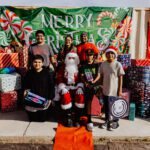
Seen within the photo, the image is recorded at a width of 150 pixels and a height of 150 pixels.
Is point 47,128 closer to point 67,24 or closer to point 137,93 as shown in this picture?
point 137,93

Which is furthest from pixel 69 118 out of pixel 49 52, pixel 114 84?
pixel 49 52

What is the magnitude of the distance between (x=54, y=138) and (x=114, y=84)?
1444 millimetres

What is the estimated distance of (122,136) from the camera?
17.7 feet

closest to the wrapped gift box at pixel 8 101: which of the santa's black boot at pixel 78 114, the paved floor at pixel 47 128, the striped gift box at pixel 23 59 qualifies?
the paved floor at pixel 47 128

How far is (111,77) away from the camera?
5746mm

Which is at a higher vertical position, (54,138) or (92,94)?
(92,94)

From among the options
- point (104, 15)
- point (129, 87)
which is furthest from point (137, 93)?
point (104, 15)

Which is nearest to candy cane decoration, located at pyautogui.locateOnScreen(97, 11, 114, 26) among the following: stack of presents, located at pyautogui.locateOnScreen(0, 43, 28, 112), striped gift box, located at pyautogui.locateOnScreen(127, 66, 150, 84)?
stack of presents, located at pyautogui.locateOnScreen(0, 43, 28, 112)

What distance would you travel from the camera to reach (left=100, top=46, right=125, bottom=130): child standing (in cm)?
571

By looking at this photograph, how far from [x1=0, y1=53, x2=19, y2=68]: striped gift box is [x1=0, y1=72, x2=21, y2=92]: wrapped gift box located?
0.93 metres

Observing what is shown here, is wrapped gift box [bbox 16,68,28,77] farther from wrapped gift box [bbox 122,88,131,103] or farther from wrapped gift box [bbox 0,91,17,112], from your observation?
wrapped gift box [bbox 122,88,131,103]

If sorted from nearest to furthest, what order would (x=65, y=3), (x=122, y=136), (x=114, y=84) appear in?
(x=122, y=136)
(x=114, y=84)
(x=65, y=3)

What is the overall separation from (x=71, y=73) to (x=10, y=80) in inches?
58.8

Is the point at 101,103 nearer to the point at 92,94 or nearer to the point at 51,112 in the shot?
the point at 92,94
